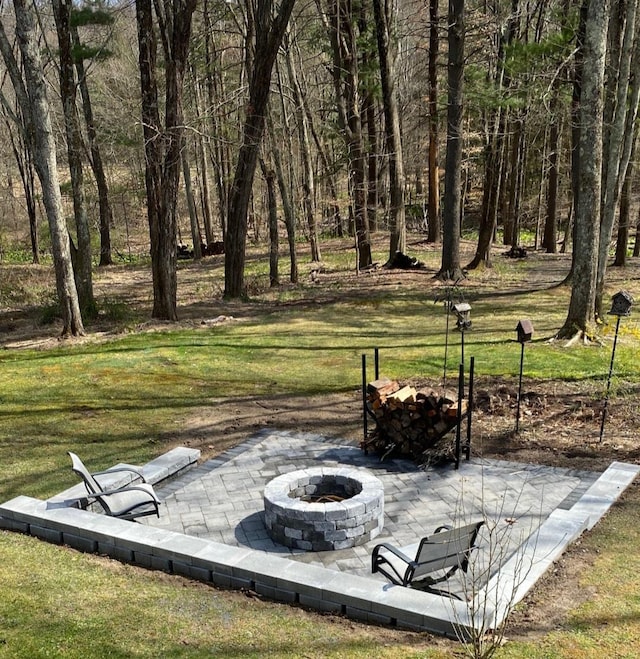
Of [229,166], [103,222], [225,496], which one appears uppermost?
[229,166]

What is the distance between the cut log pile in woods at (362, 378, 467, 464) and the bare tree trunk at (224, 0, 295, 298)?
10.7 metres

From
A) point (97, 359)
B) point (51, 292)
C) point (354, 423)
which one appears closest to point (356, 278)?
point (51, 292)

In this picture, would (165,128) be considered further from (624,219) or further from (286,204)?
(624,219)

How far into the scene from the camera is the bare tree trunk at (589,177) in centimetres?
1163

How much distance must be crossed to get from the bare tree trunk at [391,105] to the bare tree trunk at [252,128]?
14.9ft

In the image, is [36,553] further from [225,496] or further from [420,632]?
[420,632]

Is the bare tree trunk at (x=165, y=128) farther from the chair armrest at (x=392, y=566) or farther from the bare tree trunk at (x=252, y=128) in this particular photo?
the chair armrest at (x=392, y=566)

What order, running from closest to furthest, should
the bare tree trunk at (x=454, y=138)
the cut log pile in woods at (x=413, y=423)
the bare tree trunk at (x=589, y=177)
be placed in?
the cut log pile in woods at (x=413, y=423) → the bare tree trunk at (x=589, y=177) → the bare tree trunk at (x=454, y=138)

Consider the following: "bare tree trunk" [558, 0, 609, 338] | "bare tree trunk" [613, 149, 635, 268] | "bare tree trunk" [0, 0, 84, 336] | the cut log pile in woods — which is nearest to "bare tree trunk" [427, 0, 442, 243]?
"bare tree trunk" [613, 149, 635, 268]

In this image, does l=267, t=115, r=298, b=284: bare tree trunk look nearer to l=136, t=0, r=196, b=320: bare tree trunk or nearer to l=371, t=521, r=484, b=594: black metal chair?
l=136, t=0, r=196, b=320: bare tree trunk

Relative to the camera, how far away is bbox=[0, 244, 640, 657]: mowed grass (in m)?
4.65

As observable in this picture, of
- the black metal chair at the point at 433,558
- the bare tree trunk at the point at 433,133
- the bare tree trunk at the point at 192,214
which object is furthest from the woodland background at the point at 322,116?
the black metal chair at the point at 433,558

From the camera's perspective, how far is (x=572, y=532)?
602 cm

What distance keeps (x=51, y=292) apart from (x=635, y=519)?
20.3m
